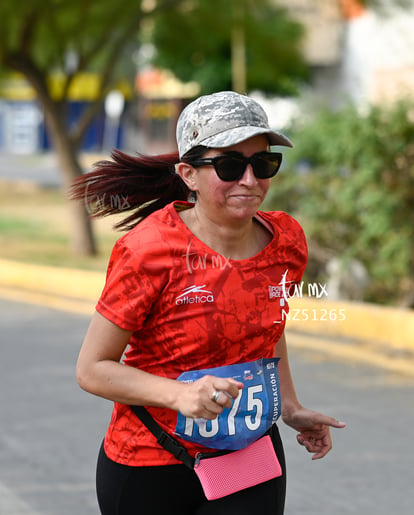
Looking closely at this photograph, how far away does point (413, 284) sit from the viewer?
381 inches

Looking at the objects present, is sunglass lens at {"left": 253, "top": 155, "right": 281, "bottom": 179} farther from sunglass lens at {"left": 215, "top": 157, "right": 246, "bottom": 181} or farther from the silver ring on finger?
the silver ring on finger

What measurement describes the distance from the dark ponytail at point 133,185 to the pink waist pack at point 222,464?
61cm

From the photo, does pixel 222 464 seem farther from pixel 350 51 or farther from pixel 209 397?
pixel 350 51

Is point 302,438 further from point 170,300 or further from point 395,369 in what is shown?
point 395,369

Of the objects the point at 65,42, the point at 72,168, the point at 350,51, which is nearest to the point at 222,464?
the point at 72,168

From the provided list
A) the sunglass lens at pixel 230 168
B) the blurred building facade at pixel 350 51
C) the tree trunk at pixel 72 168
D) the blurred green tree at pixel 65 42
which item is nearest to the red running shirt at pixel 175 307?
the sunglass lens at pixel 230 168

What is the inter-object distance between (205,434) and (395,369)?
18.5 ft

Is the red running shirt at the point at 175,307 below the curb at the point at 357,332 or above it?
above

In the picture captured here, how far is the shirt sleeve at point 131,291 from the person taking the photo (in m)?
2.42

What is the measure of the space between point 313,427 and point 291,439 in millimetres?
3175

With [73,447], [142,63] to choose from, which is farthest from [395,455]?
[142,63]

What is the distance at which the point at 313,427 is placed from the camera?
2.85m

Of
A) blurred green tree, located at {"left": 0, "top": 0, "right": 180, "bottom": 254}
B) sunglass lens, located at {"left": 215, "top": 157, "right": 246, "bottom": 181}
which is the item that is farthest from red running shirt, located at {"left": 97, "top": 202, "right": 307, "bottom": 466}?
blurred green tree, located at {"left": 0, "top": 0, "right": 180, "bottom": 254}

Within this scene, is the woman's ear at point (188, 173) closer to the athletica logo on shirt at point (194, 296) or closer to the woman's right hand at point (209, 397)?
the athletica logo on shirt at point (194, 296)
